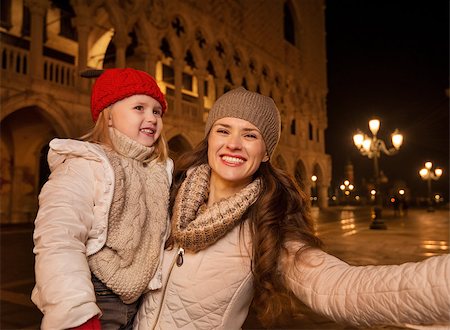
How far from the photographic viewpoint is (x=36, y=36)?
10953mm

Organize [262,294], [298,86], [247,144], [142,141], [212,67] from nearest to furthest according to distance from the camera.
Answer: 1. [262,294]
2. [247,144]
3. [142,141]
4. [212,67]
5. [298,86]

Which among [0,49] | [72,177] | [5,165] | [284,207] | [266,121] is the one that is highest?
[0,49]

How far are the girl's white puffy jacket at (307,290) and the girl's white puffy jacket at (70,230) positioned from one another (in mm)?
127

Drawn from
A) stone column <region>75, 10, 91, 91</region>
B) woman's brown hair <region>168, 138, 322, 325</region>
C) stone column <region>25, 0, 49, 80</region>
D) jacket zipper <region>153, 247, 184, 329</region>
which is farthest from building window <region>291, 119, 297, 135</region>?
jacket zipper <region>153, 247, 184, 329</region>

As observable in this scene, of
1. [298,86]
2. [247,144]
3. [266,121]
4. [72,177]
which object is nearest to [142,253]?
[72,177]

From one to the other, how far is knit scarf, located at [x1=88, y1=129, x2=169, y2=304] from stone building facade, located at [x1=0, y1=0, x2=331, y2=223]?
3952 millimetres

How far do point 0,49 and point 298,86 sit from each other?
20348 mm

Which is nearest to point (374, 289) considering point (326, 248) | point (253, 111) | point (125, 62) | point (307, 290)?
point (307, 290)

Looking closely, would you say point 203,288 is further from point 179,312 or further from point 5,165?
point 5,165

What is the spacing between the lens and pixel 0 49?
391 inches

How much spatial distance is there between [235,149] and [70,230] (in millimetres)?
718

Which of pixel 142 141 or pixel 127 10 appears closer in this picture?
pixel 142 141

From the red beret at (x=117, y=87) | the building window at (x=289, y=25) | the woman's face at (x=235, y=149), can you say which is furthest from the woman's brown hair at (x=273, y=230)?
the building window at (x=289, y=25)

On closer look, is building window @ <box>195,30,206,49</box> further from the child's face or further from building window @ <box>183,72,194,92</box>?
the child's face
